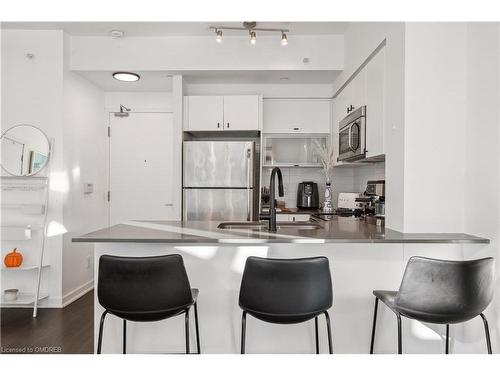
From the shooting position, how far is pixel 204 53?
3.33 meters

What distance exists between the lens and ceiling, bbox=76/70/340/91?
11.2 ft

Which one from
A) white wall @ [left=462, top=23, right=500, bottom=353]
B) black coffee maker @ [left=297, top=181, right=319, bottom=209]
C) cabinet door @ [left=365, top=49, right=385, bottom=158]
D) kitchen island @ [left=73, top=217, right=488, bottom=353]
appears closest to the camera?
white wall @ [left=462, top=23, right=500, bottom=353]

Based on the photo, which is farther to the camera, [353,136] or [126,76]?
[126,76]

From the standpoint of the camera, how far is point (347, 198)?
350 cm

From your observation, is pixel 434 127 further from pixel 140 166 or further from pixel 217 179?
pixel 140 166

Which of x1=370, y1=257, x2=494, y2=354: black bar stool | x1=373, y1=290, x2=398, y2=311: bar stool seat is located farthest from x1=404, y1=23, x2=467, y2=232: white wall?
x1=370, y1=257, x2=494, y2=354: black bar stool

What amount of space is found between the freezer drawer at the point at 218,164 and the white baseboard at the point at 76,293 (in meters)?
1.62

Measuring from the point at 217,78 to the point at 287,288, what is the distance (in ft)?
9.14

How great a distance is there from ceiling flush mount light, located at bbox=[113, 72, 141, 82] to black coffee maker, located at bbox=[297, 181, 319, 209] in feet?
7.41

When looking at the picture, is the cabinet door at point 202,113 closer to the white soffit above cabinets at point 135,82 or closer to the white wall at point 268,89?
the white wall at point 268,89

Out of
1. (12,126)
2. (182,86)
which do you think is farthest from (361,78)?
(12,126)

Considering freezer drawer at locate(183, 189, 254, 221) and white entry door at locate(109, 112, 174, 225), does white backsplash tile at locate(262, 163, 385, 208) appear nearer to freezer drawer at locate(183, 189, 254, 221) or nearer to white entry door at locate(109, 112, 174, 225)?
freezer drawer at locate(183, 189, 254, 221)

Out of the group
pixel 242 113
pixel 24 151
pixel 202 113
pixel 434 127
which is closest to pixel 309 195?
pixel 242 113

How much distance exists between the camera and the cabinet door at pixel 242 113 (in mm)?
3643
